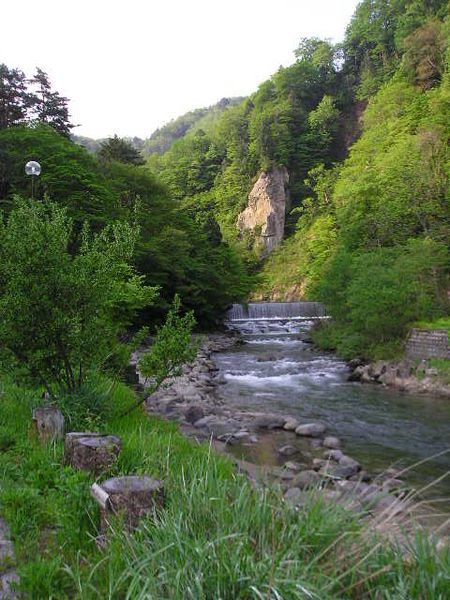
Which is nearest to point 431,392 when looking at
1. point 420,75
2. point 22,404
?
point 22,404

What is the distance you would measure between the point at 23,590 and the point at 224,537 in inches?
43.2

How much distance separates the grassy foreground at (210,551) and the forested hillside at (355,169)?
49.8 ft

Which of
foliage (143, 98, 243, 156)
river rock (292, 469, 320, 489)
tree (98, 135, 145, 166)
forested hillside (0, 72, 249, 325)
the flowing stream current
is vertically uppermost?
foliage (143, 98, 243, 156)

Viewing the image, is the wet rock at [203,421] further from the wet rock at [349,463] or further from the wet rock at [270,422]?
the wet rock at [349,463]

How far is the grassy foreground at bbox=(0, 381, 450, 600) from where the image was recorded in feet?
7.13

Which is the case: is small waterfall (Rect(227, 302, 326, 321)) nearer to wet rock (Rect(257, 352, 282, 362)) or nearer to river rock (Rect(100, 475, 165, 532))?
wet rock (Rect(257, 352, 282, 362))

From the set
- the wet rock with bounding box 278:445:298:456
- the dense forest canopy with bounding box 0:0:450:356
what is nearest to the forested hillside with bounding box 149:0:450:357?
the dense forest canopy with bounding box 0:0:450:356

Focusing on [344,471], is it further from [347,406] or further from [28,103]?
[28,103]

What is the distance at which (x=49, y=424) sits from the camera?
15.8 ft

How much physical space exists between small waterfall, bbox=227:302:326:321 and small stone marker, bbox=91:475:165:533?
3012cm

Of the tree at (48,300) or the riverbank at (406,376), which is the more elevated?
the tree at (48,300)

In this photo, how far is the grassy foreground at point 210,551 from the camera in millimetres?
2172

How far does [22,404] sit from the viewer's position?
6.02m

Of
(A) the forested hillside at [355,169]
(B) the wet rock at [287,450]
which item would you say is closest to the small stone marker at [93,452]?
(B) the wet rock at [287,450]
